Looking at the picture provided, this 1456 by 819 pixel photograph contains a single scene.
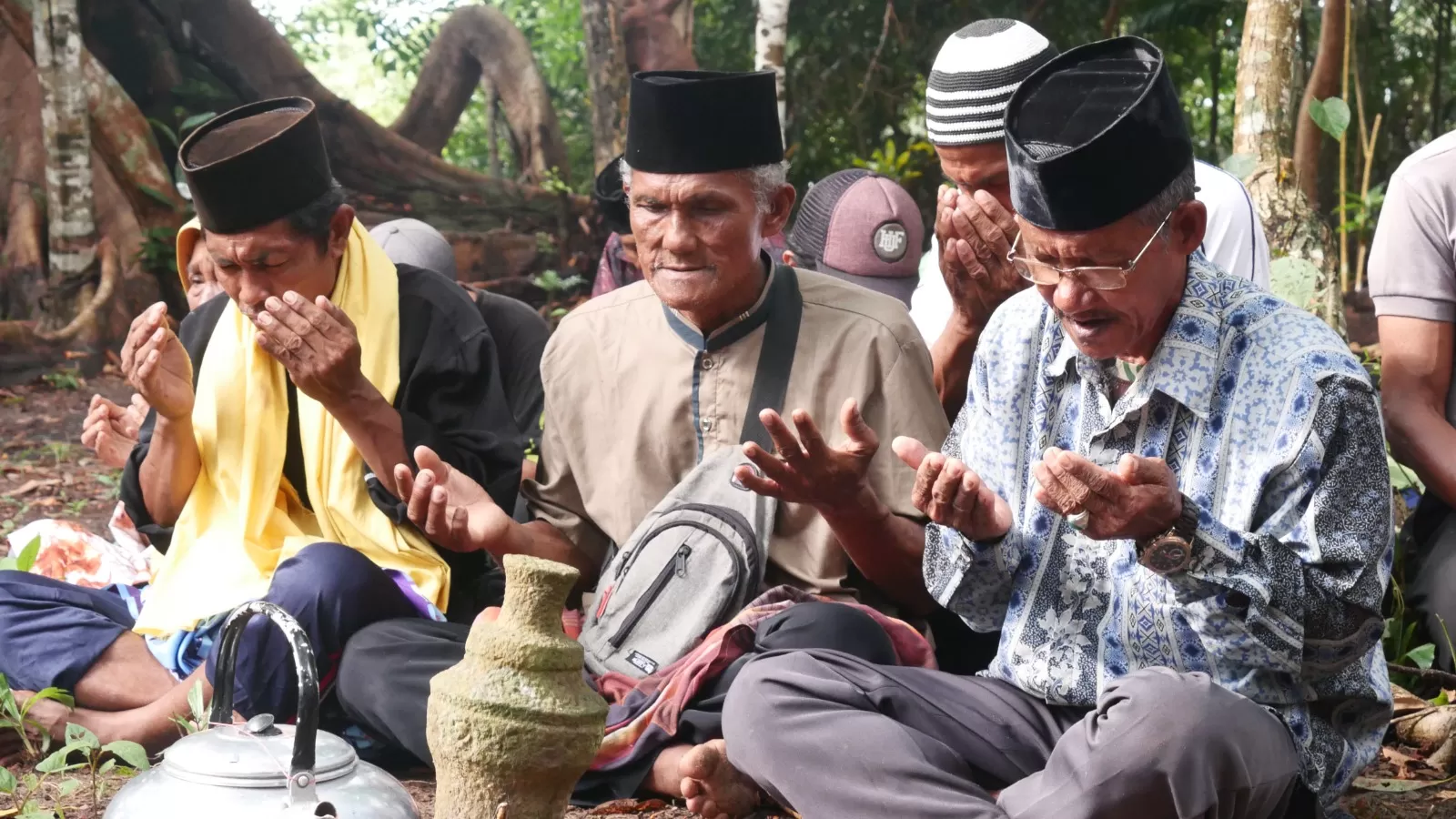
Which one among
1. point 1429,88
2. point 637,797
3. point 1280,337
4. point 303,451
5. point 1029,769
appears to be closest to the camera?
point 1280,337

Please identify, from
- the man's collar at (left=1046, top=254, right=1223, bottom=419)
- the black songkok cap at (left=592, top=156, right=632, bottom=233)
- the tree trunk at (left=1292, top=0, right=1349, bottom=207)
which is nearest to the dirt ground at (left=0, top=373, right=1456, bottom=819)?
→ the man's collar at (left=1046, top=254, right=1223, bottom=419)

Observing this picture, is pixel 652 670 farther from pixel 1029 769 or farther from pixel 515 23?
pixel 515 23

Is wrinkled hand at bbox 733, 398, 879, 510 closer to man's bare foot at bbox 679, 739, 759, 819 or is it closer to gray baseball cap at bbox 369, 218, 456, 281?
man's bare foot at bbox 679, 739, 759, 819

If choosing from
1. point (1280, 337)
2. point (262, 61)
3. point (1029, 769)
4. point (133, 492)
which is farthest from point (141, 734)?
point (262, 61)

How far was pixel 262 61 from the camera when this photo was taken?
1041cm

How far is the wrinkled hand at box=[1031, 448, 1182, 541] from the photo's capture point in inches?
103

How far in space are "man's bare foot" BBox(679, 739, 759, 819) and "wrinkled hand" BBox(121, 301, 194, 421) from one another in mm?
1736

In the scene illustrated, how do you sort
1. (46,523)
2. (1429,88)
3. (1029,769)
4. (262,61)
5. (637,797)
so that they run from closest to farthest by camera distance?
1. (1029,769)
2. (637,797)
3. (46,523)
4. (262,61)
5. (1429,88)

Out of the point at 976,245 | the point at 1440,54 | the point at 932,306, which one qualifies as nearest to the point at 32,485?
the point at 932,306

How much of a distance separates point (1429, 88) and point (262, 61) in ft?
35.7

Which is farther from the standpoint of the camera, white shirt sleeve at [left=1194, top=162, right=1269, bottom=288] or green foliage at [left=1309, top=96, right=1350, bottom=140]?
green foliage at [left=1309, top=96, right=1350, bottom=140]

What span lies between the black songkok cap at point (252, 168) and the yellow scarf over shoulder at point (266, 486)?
28cm

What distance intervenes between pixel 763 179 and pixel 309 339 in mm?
1222

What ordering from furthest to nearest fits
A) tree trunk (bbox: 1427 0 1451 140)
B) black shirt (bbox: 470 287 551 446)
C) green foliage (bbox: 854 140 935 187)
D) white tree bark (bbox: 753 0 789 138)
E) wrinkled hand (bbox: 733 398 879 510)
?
tree trunk (bbox: 1427 0 1451 140) < green foliage (bbox: 854 140 935 187) < white tree bark (bbox: 753 0 789 138) < black shirt (bbox: 470 287 551 446) < wrinkled hand (bbox: 733 398 879 510)
